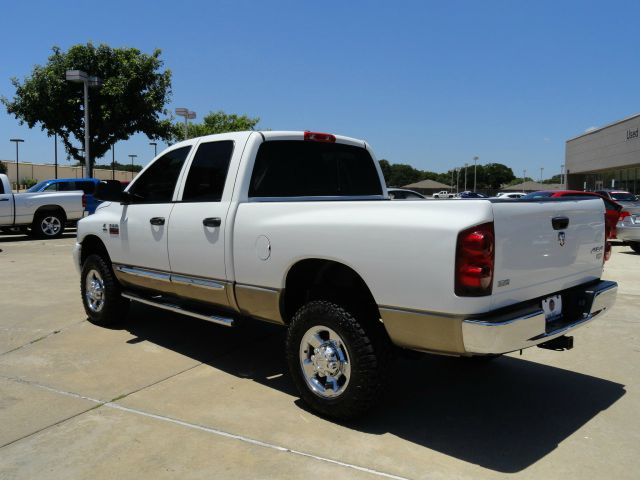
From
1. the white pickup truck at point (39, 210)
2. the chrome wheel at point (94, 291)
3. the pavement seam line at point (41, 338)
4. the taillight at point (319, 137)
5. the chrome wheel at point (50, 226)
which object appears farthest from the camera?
the chrome wheel at point (50, 226)

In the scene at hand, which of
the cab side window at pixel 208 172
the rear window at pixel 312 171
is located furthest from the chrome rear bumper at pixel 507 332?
the cab side window at pixel 208 172

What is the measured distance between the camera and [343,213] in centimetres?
356

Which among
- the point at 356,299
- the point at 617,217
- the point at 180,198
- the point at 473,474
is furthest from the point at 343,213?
the point at 617,217

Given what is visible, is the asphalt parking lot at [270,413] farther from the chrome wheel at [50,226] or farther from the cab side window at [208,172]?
the chrome wheel at [50,226]

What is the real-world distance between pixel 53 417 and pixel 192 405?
932 mm

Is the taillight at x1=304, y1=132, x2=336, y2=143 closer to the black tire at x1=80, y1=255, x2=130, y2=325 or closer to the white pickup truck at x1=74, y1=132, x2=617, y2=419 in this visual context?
the white pickup truck at x1=74, y1=132, x2=617, y2=419

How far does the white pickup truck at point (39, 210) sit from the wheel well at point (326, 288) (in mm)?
14640

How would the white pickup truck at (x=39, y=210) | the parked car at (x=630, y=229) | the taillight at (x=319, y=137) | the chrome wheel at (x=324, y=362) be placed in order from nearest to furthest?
the chrome wheel at (x=324, y=362) → the taillight at (x=319, y=137) → the parked car at (x=630, y=229) → the white pickup truck at (x=39, y=210)

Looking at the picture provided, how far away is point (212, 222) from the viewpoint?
4.42 metres

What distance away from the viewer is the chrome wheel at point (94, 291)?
20.1 feet

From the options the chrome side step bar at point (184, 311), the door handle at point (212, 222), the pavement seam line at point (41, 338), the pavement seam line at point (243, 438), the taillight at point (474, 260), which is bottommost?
the pavement seam line at point (243, 438)

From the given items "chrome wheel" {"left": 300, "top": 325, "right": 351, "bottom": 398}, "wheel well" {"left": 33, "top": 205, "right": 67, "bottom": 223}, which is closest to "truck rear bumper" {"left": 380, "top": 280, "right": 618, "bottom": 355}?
"chrome wheel" {"left": 300, "top": 325, "right": 351, "bottom": 398}

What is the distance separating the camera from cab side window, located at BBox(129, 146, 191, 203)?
5160 millimetres

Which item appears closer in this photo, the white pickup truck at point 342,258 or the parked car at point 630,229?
the white pickup truck at point 342,258
